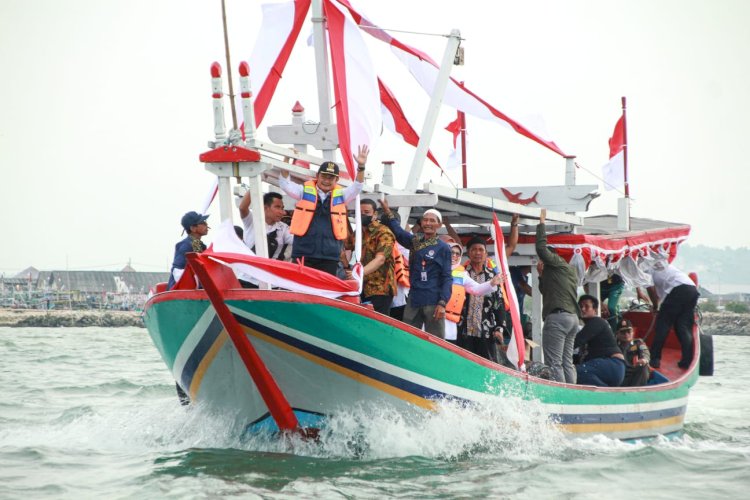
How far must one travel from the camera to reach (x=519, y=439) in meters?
9.65

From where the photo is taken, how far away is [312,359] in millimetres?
8344

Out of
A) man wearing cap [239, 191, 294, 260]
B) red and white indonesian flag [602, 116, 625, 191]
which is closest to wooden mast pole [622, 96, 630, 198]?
red and white indonesian flag [602, 116, 625, 191]

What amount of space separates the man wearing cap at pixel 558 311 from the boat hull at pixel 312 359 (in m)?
1.51

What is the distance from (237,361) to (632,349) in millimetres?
6256

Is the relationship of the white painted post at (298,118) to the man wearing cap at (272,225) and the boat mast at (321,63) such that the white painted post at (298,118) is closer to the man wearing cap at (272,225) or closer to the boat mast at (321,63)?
the boat mast at (321,63)

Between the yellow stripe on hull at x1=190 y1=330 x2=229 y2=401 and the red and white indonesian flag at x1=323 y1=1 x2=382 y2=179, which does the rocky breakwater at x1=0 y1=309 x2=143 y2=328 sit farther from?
the red and white indonesian flag at x1=323 y1=1 x2=382 y2=179

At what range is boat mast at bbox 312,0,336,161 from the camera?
33.3ft

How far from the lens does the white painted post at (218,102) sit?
8.12 metres

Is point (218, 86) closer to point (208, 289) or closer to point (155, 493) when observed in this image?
point (208, 289)

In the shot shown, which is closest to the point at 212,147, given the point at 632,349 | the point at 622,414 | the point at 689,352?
the point at 622,414

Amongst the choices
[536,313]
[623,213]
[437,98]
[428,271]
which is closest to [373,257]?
[428,271]

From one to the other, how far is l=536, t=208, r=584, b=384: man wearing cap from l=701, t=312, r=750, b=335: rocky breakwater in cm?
5701

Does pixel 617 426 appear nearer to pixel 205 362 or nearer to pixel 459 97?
pixel 459 97

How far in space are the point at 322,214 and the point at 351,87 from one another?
4.81 ft
